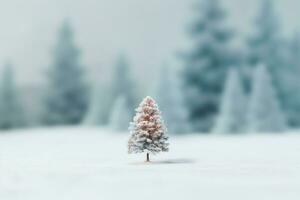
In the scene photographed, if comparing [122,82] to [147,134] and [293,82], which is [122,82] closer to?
[293,82]

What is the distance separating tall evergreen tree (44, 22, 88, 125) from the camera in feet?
169

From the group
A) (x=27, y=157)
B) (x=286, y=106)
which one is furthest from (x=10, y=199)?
(x=286, y=106)

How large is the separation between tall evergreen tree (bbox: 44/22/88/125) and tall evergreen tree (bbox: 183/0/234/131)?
1103 cm

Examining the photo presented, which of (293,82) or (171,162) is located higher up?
(293,82)

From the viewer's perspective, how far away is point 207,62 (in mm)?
43938

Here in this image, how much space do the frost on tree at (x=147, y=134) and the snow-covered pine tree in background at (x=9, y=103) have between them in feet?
86.7

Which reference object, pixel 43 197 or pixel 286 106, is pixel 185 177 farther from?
pixel 286 106

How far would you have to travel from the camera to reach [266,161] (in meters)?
25.9

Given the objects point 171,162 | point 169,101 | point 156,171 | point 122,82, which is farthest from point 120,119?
point 156,171

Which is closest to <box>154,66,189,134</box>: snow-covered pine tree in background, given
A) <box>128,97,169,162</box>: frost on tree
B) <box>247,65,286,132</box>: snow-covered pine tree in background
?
<box>247,65,286,132</box>: snow-covered pine tree in background

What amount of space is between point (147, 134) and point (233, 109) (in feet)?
52.8

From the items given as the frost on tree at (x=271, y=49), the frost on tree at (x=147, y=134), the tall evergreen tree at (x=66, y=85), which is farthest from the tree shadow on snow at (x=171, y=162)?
the tall evergreen tree at (x=66, y=85)

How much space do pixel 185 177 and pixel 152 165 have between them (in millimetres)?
2708

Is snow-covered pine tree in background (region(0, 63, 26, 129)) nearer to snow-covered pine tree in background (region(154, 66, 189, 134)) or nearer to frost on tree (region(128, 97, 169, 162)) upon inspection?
snow-covered pine tree in background (region(154, 66, 189, 134))
